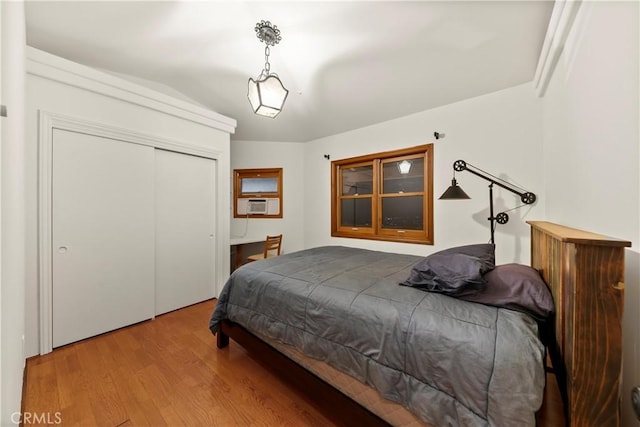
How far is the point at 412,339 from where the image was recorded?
1.09 metres

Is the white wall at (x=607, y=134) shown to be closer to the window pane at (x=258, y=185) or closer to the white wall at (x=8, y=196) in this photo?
the white wall at (x=8, y=196)

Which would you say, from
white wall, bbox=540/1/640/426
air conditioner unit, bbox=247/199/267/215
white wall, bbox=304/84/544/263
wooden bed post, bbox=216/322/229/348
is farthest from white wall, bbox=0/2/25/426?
white wall, bbox=304/84/544/263

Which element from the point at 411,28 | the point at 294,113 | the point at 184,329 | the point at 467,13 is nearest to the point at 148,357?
the point at 184,329

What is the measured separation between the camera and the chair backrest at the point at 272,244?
11.8ft

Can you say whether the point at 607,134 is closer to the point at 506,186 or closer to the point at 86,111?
the point at 506,186

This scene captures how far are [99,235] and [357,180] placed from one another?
10.3ft

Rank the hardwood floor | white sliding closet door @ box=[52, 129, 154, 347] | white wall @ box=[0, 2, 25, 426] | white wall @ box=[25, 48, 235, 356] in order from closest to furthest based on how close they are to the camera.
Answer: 1. white wall @ box=[0, 2, 25, 426]
2. the hardwood floor
3. white wall @ box=[25, 48, 235, 356]
4. white sliding closet door @ box=[52, 129, 154, 347]

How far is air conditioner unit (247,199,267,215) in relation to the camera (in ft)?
13.8

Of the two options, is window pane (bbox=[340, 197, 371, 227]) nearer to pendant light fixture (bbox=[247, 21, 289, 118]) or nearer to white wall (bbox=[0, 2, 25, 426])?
pendant light fixture (bbox=[247, 21, 289, 118])

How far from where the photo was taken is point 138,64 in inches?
95.7

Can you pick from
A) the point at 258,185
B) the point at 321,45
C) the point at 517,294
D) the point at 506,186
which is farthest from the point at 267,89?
the point at 258,185

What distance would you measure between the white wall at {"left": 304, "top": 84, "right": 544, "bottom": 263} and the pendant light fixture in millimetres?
1833

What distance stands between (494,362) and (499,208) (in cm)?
200

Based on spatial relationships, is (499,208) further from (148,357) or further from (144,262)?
(144,262)
